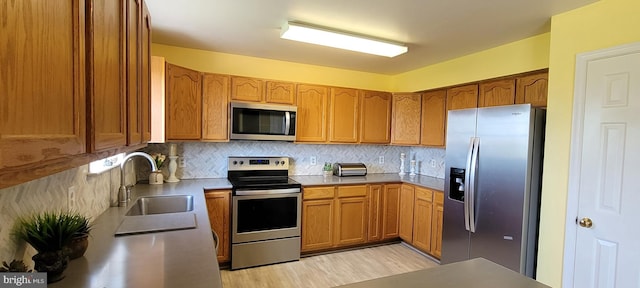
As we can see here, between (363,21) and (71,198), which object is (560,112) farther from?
(71,198)

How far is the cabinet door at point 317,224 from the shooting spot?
3.39m

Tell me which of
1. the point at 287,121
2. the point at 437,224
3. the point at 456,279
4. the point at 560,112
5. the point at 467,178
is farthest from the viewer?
the point at 287,121

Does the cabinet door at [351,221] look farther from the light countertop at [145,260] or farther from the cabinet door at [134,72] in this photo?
the cabinet door at [134,72]

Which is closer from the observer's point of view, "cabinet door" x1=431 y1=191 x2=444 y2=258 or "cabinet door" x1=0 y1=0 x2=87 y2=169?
"cabinet door" x1=0 y1=0 x2=87 y2=169

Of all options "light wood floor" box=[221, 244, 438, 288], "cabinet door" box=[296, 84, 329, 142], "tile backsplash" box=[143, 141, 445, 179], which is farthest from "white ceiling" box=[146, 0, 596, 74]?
"light wood floor" box=[221, 244, 438, 288]

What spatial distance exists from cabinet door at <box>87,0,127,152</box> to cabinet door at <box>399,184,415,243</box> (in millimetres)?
3241

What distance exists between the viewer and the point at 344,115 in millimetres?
3818

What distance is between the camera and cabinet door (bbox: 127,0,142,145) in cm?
123

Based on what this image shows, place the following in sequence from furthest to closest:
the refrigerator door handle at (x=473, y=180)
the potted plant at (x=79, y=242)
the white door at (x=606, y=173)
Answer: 1. the refrigerator door handle at (x=473, y=180)
2. the white door at (x=606, y=173)
3. the potted plant at (x=79, y=242)

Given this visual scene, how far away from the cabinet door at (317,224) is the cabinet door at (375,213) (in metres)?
0.53

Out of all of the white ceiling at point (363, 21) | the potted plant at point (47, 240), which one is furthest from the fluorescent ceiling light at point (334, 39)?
the potted plant at point (47, 240)

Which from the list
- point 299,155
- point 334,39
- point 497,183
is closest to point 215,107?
point 299,155

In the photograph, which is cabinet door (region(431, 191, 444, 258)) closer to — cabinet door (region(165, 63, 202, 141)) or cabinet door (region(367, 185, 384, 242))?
cabinet door (region(367, 185, 384, 242))

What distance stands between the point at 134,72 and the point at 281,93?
2188 millimetres
